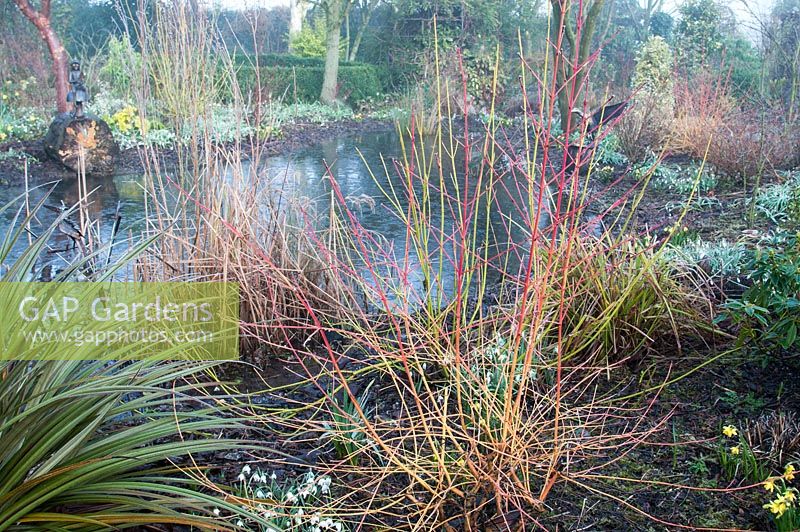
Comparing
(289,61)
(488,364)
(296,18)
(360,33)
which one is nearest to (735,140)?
(488,364)

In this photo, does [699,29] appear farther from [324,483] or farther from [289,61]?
[324,483]

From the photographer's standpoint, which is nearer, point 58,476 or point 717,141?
point 58,476

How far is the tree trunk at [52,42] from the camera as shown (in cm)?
890

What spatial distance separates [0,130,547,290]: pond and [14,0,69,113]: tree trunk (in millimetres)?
1810

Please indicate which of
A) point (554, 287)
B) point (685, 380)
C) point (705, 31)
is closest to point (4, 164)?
point (554, 287)

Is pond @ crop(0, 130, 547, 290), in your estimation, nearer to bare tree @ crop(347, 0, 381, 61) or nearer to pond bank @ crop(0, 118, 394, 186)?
pond bank @ crop(0, 118, 394, 186)

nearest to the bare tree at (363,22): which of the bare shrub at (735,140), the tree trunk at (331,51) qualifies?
the tree trunk at (331,51)

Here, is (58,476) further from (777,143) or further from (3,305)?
(777,143)

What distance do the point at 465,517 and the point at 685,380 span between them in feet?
4.32

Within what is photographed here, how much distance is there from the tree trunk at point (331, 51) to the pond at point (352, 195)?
204 inches

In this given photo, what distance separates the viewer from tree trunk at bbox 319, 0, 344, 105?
16984 mm

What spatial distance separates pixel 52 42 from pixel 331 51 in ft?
29.0

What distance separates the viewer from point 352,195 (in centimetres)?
649

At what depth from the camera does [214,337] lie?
2801 mm
